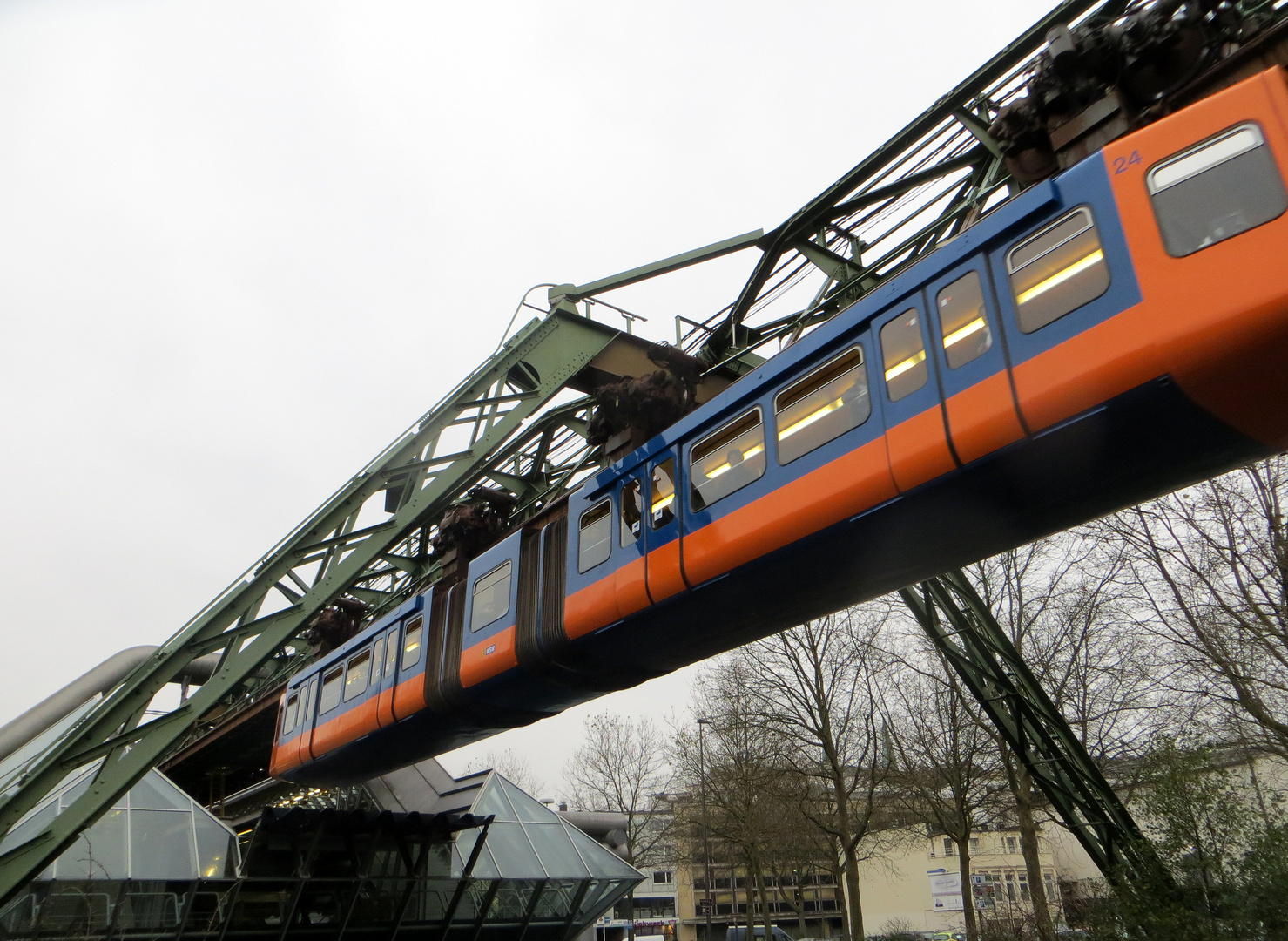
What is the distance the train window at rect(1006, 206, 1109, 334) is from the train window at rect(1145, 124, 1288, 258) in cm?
43

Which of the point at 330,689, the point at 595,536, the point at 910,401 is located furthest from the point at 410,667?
the point at 910,401

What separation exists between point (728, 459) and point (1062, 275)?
3390mm

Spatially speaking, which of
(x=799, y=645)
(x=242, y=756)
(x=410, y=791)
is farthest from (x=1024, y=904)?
(x=242, y=756)

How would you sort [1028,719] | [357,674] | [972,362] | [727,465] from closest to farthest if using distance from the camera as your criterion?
[972,362]
[727,465]
[1028,719]
[357,674]

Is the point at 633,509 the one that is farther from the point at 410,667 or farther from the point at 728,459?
the point at 410,667

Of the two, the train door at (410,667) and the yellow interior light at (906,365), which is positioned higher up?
the yellow interior light at (906,365)

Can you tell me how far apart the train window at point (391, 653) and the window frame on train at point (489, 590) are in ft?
8.84

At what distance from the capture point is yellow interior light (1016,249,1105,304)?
5801mm

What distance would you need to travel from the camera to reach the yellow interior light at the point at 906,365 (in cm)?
671

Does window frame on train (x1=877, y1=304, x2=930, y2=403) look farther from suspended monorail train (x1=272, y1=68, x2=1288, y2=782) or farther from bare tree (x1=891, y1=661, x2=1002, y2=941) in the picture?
bare tree (x1=891, y1=661, x2=1002, y2=941)

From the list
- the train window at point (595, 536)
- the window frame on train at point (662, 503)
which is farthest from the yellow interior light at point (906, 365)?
the train window at point (595, 536)

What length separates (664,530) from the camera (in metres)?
8.82

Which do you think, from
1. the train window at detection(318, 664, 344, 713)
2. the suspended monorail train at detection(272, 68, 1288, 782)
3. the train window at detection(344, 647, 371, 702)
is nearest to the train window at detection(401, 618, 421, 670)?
the train window at detection(344, 647, 371, 702)

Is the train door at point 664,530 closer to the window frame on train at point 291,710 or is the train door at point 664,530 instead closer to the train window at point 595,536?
the train window at point 595,536
